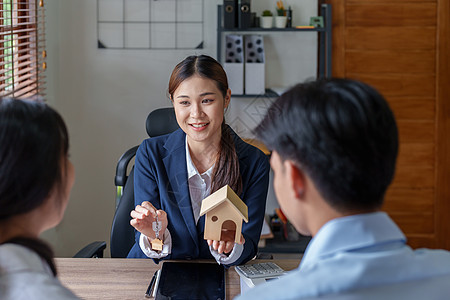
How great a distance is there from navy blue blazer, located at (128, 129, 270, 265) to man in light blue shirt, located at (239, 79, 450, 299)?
0.87m

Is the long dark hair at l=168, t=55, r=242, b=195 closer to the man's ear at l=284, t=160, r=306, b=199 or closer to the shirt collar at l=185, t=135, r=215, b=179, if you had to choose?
the shirt collar at l=185, t=135, r=215, b=179

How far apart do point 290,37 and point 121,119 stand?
42.5 inches

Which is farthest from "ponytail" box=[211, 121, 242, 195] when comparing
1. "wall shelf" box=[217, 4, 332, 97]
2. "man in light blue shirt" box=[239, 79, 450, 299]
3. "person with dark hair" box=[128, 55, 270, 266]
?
"wall shelf" box=[217, 4, 332, 97]

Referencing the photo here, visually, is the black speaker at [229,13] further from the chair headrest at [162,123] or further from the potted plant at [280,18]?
the chair headrest at [162,123]

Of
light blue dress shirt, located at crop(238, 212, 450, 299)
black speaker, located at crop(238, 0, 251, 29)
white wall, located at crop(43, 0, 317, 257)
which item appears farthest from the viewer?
white wall, located at crop(43, 0, 317, 257)

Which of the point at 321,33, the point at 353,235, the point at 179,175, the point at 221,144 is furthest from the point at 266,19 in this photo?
the point at 353,235

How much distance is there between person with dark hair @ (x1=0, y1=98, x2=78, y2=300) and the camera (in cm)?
86

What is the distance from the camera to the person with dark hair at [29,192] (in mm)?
857

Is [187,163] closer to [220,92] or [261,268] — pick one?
[220,92]

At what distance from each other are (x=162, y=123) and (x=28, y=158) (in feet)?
4.26

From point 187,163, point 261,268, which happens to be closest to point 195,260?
point 261,268

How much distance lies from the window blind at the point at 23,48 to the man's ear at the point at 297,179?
6.09 ft

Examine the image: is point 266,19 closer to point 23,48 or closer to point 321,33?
point 321,33

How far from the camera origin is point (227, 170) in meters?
1.89
